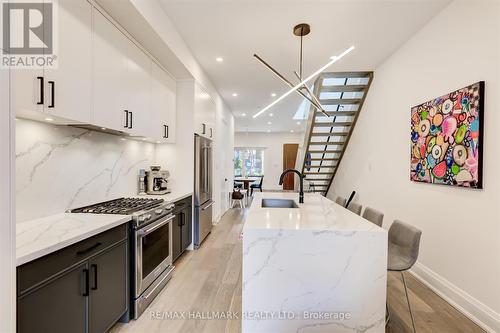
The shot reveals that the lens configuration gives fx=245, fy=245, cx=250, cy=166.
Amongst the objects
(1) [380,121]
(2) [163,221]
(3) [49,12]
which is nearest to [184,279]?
(2) [163,221]

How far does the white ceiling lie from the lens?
98.7 inches

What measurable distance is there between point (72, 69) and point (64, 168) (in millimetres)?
828

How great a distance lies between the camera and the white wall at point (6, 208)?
0.92m

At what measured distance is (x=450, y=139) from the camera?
2.38m

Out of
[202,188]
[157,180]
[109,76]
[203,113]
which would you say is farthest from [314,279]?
[203,113]

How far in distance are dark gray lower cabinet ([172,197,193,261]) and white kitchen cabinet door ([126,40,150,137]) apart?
103 cm

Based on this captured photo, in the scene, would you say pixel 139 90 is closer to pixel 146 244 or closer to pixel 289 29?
pixel 146 244

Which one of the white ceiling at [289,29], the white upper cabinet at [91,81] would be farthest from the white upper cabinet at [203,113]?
the white upper cabinet at [91,81]

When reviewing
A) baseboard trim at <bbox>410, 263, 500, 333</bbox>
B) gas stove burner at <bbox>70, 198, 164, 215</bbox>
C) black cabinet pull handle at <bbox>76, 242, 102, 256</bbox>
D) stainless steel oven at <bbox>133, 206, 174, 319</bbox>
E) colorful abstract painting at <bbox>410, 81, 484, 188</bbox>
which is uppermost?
colorful abstract painting at <bbox>410, 81, 484, 188</bbox>

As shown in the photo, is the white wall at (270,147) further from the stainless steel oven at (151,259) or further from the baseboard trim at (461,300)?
the stainless steel oven at (151,259)

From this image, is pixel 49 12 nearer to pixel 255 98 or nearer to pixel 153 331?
pixel 153 331

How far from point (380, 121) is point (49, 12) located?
13.4 feet

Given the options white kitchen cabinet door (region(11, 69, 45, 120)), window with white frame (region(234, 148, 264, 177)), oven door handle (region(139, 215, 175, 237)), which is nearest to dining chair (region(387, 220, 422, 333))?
oven door handle (region(139, 215, 175, 237))

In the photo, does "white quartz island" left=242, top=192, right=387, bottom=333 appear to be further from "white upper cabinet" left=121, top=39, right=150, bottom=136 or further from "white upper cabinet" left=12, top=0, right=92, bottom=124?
"white upper cabinet" left=121, top=39, right=150, bottom=136
